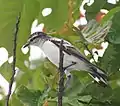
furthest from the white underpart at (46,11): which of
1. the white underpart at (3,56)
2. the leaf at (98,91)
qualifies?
the leaf at (98,91)

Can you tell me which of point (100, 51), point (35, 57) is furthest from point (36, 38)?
point (100, 51)

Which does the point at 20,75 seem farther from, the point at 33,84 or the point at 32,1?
the point at 32,1

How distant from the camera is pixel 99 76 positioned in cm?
95

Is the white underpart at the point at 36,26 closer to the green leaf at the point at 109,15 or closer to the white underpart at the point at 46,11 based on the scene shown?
the white underpart at the point at 46,11

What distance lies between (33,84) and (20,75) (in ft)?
0.12

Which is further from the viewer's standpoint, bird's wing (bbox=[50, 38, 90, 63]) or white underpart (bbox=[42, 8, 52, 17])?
white underpart (bbox=[42, 8, 52, 17])

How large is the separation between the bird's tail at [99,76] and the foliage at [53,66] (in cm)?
1

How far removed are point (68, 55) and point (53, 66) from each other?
4cm

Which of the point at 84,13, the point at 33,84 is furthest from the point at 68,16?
the point at 33,84

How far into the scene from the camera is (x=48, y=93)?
35.2 inches

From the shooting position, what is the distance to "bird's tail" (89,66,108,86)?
3.10 ft

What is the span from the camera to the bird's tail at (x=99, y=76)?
94 centimetres

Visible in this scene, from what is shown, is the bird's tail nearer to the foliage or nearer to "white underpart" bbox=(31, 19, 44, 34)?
the foliage

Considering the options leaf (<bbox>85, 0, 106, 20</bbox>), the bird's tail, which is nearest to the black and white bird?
the bird's tail
